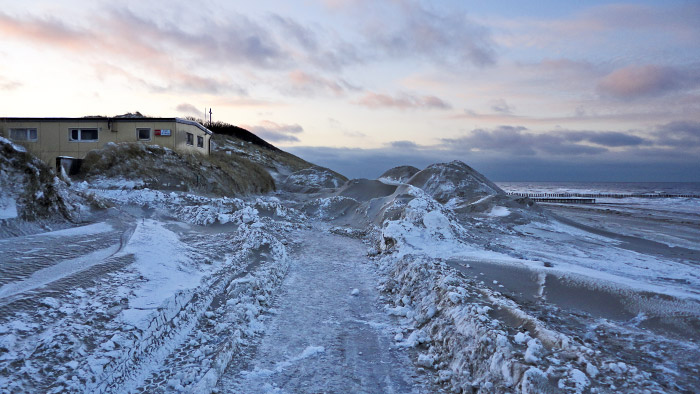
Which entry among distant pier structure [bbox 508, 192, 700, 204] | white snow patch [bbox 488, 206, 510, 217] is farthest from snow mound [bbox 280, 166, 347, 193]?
distant pier structure [bbox 508, 192, 700, 204]

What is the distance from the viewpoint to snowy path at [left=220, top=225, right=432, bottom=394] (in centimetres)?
429

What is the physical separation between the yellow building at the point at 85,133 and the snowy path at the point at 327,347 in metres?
23.1

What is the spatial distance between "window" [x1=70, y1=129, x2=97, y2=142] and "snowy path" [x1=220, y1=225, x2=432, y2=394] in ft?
81.5

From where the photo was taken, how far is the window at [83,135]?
2659 centimetres

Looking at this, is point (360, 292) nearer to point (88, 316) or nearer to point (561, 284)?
point (561, 284)

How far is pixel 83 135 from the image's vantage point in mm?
26750

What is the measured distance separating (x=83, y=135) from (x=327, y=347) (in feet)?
93.1

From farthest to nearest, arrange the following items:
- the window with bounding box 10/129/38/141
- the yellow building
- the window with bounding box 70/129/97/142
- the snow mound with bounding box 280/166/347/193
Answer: the snow mound with bounding box 280/166/347/193 < the window with bounding box 70/129/97/142 < the yellow building < the window with bounding box 10/129/38/141

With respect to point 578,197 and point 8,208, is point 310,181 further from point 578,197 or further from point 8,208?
point 578,197

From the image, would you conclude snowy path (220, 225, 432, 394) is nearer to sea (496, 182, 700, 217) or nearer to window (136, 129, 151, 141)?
window (136, 129, 151, 141)

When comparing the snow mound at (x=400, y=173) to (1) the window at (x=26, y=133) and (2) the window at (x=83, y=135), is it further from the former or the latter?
(1) the window at (x=26, y=133)

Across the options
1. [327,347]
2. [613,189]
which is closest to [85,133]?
[327,347]

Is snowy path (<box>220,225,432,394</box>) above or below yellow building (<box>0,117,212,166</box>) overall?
below

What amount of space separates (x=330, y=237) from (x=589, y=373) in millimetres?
11654
